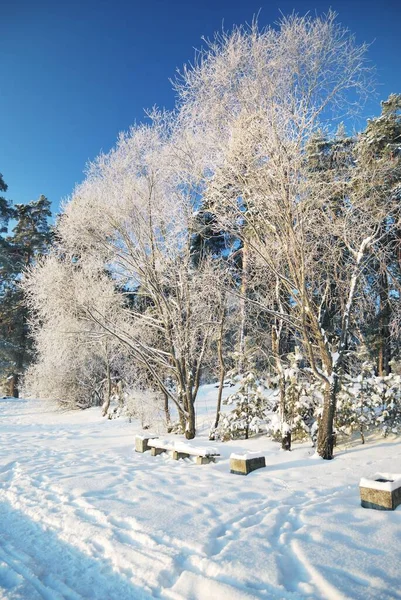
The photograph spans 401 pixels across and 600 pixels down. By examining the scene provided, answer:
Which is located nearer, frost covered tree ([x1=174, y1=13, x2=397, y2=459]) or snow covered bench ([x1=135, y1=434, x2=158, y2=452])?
frost covered tree ([x1=174, y1=13, x2=397, y2=459])

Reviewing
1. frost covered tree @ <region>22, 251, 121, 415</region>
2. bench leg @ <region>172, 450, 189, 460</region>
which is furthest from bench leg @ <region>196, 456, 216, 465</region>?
frost covered tree @ <region>22, 251, 121, 415</region>

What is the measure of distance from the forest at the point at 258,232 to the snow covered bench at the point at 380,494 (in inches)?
102

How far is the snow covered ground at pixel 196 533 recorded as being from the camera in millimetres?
2639

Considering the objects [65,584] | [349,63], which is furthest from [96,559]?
[349,63]

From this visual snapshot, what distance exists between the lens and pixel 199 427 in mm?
11648

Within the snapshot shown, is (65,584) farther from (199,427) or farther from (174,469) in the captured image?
(199,427)

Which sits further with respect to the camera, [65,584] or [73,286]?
[73,286]

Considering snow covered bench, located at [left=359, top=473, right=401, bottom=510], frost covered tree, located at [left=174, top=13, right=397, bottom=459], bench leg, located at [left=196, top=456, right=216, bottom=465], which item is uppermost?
frost covered tree, located at [left=174, top=13, right=397, bottom=459]

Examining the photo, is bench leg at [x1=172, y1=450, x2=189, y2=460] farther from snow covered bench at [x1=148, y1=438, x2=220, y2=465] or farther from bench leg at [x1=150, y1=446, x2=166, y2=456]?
bench leg at [x1=150, y1=446, x2=166, y2=456]

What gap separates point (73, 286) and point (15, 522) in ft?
25.0

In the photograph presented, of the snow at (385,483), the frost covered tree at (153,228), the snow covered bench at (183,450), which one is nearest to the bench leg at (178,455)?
the snow covered bench at (183,450)

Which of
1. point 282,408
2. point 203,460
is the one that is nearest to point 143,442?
point 203,460

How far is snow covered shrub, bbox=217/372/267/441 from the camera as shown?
381 inches

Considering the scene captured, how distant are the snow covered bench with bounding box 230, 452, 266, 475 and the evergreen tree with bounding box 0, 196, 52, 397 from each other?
757 inches
